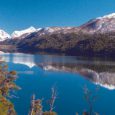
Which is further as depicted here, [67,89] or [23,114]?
[67,89]

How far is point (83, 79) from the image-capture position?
94.1 metres

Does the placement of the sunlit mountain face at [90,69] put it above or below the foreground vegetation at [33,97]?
below

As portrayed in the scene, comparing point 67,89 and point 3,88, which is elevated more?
point 3,88

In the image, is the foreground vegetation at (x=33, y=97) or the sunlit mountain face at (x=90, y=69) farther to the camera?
the sunlit mountain face at (x=90, y=69)

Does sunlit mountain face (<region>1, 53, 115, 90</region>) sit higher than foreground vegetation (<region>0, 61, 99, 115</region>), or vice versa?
foreground vegetation (<region>0, 61, 99, 115</region>)

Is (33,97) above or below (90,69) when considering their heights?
above

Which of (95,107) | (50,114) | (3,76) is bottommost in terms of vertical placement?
(95,107)

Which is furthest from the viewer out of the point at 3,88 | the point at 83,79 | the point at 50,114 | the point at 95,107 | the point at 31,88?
the point at 83,79

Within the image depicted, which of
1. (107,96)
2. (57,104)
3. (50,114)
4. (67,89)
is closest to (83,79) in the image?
(67,89)

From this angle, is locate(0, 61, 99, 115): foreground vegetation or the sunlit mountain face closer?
locate(0, 61, 99, 115): foreground vegetation

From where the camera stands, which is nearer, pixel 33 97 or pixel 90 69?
pixel 33 97

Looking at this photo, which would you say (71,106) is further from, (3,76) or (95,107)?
(3,76)

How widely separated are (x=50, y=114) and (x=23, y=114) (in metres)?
18.8

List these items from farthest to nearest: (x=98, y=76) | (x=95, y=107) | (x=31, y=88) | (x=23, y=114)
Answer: (x=98, y=76) < (x=31, y=88) < (x=95, y=107) < (x=23, y=114)
